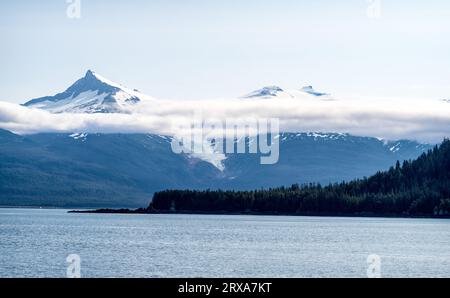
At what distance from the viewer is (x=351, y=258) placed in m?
109

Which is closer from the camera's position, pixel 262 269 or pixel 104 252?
pixel 262 269
